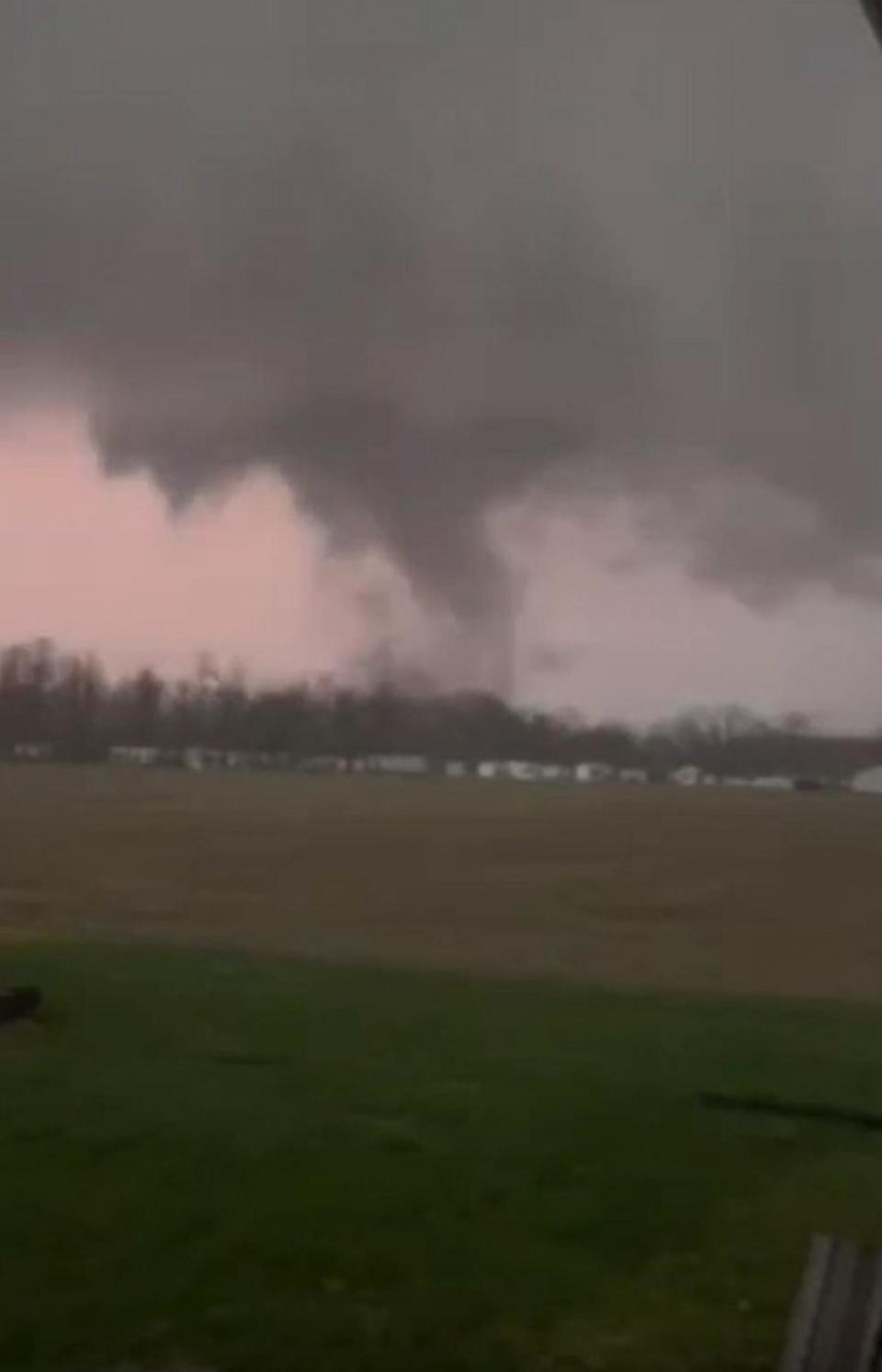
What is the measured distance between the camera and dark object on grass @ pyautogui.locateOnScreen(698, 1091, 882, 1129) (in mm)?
3027

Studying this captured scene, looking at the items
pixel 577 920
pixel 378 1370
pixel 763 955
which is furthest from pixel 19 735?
pixel 378 1370

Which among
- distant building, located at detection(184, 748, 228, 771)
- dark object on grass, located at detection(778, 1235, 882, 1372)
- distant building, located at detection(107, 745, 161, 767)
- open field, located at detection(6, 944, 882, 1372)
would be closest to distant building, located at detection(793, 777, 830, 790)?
open field, located at detection(6, 944, 882, 1372)

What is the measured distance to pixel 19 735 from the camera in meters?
4.27

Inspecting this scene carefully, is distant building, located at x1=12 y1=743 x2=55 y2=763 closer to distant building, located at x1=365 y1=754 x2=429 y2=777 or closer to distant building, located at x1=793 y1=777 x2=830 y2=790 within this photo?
distant building, located at x1=365 y1=754 x2=429 y2=777

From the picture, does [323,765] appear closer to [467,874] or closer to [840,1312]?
[467,874]

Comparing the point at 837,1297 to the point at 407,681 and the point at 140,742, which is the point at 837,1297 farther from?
the point at 140,742

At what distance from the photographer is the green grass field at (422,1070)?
2311 millimetres

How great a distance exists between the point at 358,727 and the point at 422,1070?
103cm

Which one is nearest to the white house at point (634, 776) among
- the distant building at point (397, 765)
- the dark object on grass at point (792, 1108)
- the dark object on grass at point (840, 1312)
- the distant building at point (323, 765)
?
the distant building at point (397, 765)

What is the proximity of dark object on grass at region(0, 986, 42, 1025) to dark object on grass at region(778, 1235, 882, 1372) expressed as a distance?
1.81 metres

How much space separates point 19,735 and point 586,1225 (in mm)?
2137

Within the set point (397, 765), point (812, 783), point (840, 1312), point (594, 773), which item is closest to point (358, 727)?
point (397, 765)

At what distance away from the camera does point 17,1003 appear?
3471 mm

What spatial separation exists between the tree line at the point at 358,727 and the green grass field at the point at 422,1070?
0.28 ft
